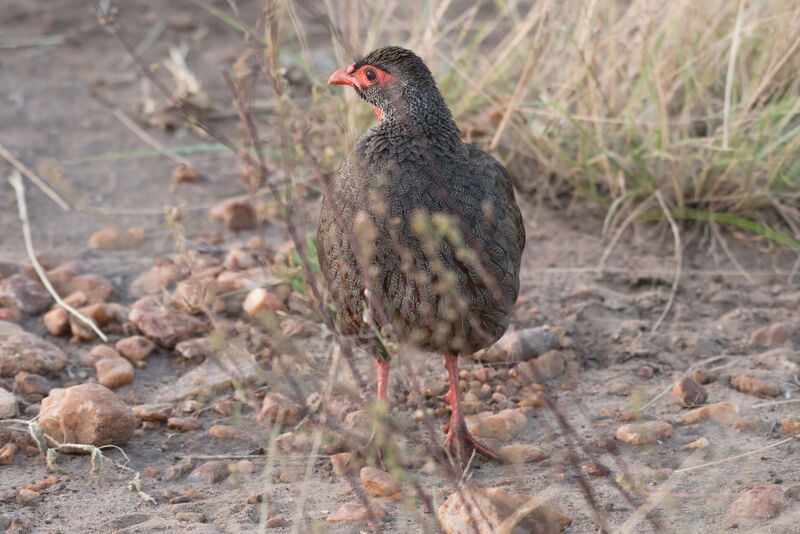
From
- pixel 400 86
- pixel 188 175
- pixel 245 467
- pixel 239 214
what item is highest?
pixel 400 86

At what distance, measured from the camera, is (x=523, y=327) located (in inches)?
172

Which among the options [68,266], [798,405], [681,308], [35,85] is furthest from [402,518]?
[35,85]

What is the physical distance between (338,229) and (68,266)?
2.06 metres

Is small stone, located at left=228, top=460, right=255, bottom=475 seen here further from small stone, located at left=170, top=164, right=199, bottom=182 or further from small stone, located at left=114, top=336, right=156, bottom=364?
small stone, located at left=170, top=164, right=199, bottom=182

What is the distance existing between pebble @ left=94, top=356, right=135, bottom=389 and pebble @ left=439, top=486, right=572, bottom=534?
1.75 m

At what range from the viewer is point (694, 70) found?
5.26 m

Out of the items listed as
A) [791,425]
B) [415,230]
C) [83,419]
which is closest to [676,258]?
[791,425]

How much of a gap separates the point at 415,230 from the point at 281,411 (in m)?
1.04

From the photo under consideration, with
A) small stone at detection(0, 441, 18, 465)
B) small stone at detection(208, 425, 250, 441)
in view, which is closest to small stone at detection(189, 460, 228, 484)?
small stone at detection(208, 425, 250, 441)

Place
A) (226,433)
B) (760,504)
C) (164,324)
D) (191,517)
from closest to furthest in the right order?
(760,504) < (191,517) < (226,433) < (164,324)

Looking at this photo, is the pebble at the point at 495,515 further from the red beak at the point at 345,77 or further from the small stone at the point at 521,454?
the red beak at the point at 345,77

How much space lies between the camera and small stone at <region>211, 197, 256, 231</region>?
5391 mm

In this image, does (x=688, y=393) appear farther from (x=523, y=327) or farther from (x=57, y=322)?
(x=57, y=322)

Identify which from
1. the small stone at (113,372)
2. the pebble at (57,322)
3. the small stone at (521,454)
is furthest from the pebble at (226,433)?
the pebble at (57,322)
